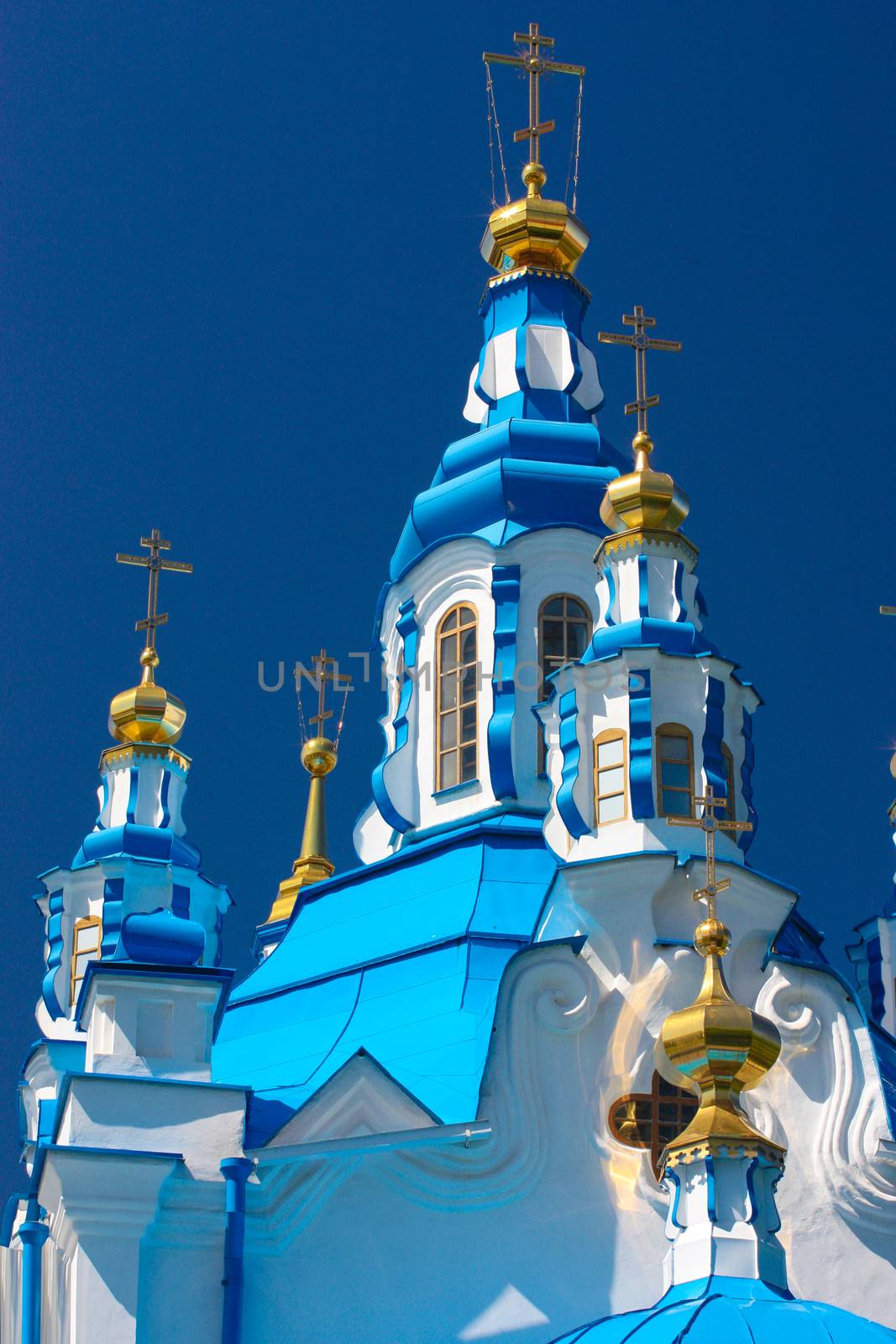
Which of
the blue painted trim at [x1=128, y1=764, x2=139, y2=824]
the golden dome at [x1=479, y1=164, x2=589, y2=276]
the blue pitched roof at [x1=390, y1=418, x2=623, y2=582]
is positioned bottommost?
the blue painted trim at [x1=128, y1=764, x2=139, y2=824]

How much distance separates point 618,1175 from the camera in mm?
13586

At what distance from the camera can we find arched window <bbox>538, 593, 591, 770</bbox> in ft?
56.8

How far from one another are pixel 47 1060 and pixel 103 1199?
4.02 metres

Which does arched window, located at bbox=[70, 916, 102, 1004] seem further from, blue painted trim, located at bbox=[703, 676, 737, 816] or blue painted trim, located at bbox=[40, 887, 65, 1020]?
blue painted trim, located at bbox=[703, 676, 737, 816]

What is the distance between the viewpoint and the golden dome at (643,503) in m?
15.6

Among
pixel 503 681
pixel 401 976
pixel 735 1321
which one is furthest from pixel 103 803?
pixel 735 1321

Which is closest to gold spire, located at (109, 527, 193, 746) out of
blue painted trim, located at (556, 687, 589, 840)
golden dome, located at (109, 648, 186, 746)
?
golden dome, located at (109, 648, 186, 746)

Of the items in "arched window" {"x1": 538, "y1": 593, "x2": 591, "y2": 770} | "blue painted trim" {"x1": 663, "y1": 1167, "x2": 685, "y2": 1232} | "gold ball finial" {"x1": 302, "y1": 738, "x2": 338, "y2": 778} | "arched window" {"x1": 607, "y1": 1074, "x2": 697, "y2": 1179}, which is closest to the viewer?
"blue painted trim" {"x1": 663, "y1": 1167, "x2": 685, "y2": 1232}

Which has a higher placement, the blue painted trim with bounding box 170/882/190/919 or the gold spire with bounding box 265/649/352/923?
the gold spire with bounding box 265/649/352/923

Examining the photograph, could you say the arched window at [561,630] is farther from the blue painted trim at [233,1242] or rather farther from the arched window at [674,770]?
the blue painted trim at [233,1242]

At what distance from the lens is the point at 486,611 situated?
17469 mm

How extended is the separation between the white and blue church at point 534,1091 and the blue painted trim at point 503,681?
167mm

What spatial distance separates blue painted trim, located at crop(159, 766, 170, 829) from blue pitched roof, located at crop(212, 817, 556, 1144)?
1.73 meters

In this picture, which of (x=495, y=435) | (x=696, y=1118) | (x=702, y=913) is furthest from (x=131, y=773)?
(x=696, y=1118)
